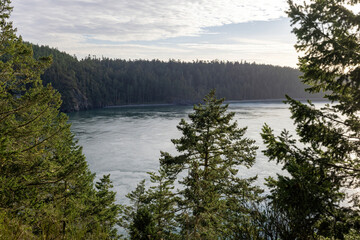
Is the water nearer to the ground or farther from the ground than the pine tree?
nearer to the ground

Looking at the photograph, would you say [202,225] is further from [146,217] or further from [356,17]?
[356,17]

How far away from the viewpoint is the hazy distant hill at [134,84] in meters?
124

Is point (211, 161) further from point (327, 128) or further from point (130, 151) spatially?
point (130, 151)

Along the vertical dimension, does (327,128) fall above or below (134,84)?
below

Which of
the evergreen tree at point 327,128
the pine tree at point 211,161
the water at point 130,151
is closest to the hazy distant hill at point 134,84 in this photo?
the water at point 130,151

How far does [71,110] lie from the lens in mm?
110938

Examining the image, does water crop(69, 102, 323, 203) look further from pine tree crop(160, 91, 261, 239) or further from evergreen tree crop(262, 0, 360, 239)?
evergreen tree crop(262, 0, 360, 239)

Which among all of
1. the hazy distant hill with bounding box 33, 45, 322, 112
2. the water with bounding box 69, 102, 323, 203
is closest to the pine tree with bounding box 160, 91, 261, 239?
the water with bounding box 69, 102, 323, 203

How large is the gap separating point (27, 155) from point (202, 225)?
26.4 feet

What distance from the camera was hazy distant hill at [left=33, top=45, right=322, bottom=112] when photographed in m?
124

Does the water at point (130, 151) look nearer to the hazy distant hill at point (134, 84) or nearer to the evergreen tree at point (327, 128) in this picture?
the evergreen tree at point (327, 128)

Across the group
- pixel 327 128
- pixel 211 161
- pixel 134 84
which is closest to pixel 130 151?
pixel 211 161

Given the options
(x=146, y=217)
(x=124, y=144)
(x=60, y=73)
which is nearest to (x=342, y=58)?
(x=146, y=217)

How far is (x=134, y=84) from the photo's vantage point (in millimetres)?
152375
